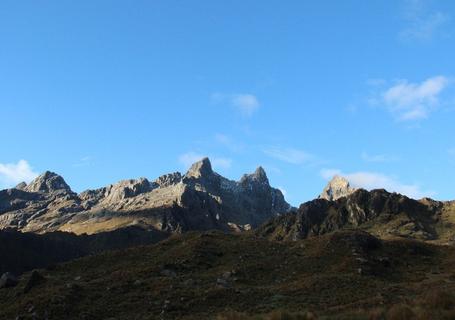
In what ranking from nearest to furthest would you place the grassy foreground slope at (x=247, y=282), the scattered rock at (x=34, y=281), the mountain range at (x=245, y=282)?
the mountain range at (x=245, y=282) < the grassy foreground slope at (x=247, y=282) < the scattered rock at (x=34, y=281)

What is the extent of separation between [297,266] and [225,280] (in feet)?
33.5

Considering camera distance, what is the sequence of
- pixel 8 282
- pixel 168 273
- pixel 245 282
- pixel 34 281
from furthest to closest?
pixel 168 273 → pixel 8 282 → pixel 34 281 → pixel 245 282

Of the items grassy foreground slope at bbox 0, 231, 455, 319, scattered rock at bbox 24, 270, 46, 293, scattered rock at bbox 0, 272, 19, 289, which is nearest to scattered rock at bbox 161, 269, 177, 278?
grassy foreground slope at bbox 0, 231, 455, 319

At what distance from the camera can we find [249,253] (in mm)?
64188

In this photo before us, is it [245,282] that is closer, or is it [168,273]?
[245,282]

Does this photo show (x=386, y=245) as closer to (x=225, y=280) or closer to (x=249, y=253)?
(x=249, y=253)

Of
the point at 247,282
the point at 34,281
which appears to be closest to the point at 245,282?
the point at 247,282

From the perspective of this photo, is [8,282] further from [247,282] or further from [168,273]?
[247,282]

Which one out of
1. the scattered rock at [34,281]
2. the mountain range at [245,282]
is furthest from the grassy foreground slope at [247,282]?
the scattered rock at [34,281]

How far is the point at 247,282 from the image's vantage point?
51.6 metres

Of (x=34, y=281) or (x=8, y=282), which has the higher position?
(x=34, y=281)

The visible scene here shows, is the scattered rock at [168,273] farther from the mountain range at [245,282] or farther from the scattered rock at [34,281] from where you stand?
the scattered rock at [34,281]

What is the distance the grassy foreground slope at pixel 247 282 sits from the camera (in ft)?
128

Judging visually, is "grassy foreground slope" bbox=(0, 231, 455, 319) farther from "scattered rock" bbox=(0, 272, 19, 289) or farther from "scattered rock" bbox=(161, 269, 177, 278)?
"scattered rock" bbox=(0, 272, 19, 289)
